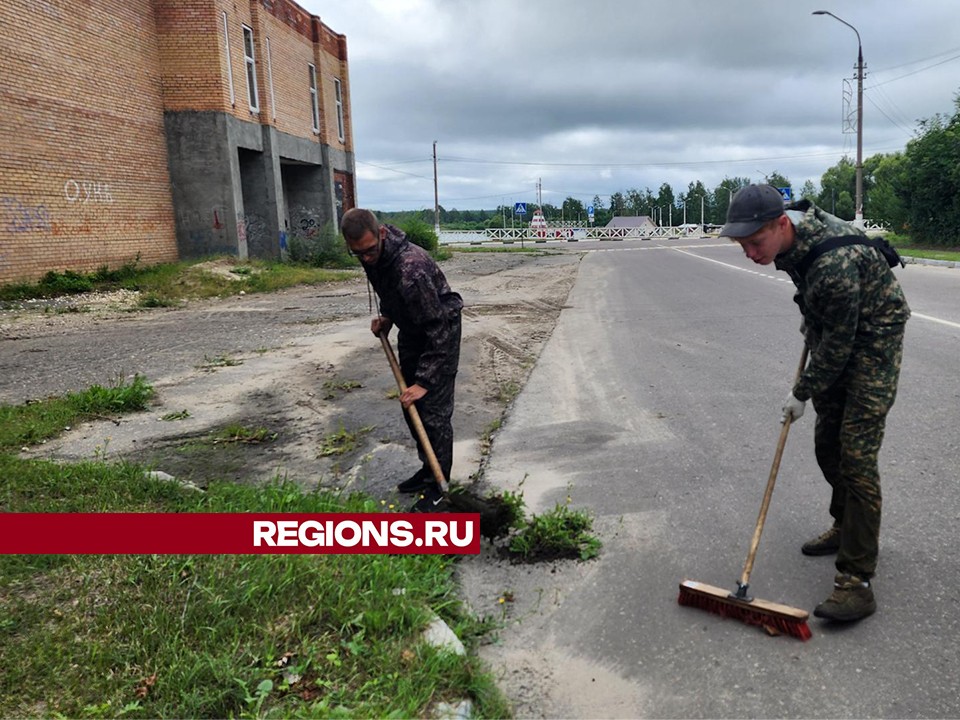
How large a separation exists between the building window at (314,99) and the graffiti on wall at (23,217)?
13091 millimetres

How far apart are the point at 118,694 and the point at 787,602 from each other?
2680 mm

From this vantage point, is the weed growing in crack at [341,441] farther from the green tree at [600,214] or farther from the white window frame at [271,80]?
the green tree at [600,214]

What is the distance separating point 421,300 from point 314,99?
81.9ft

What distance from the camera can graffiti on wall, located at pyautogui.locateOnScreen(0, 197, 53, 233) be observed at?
13930mm

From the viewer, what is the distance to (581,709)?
8.34ft

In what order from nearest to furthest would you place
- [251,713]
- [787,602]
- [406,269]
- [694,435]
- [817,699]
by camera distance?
1. [251,713]
2. [817,699]
3. [787,602]
4. [406,269]
5. [694,435]

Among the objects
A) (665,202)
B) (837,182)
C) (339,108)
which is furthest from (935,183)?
(665,202)

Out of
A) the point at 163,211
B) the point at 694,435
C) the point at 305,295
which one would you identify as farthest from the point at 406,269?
the point at 163,211

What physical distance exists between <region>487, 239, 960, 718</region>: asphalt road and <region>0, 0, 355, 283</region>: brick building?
12.6 meters

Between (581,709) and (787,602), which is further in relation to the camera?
(787,602)

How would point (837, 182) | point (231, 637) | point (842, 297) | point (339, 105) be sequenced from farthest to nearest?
point (837, 182), point (339, 105), point (842, 297), point (231, 637)

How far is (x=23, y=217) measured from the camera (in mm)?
14305

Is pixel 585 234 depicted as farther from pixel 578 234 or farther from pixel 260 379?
pixel 260 379

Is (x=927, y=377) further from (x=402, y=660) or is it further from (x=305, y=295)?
(x=305, y=295)
